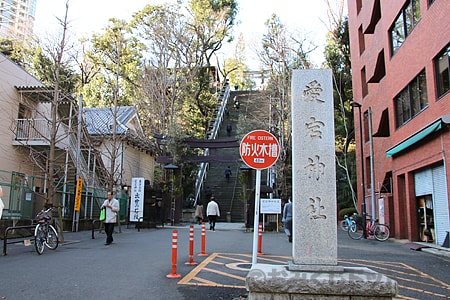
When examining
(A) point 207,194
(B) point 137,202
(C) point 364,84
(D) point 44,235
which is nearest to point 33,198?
(B) point 137,202

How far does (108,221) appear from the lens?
523 inches

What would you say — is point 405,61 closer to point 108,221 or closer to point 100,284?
point 108,221

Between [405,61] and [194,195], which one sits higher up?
[405,61]

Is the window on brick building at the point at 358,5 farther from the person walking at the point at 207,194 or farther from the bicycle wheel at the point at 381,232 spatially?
the person walking at the point at 207,194

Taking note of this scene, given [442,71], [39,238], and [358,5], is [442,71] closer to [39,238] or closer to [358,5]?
[39,238]

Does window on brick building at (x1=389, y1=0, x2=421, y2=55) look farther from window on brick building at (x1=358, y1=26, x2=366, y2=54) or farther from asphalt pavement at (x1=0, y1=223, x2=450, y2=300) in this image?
asphalt pavement at (x1=0, y1=223, x2=450, y2=300)

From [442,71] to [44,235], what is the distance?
13808 millimetres

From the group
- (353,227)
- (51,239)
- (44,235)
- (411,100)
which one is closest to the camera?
(44,235)

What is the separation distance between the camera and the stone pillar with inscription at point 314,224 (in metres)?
4.85

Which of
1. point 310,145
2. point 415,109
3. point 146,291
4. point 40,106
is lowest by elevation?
point 146,291

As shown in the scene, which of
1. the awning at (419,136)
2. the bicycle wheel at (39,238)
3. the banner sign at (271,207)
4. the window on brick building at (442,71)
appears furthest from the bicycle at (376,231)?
the bicycle wheel at (39,238)

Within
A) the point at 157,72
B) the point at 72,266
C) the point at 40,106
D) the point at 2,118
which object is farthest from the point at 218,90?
the point at 72,266

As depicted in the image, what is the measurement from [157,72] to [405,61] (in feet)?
59.6

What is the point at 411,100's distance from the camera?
16234 millimetres
